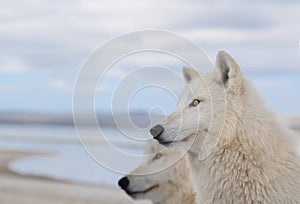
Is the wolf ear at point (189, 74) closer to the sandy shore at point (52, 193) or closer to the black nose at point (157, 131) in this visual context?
the black nose at point (157, 131)

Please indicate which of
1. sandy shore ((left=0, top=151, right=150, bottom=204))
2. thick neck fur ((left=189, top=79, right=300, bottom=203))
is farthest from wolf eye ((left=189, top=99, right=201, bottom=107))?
sandy shore ((left=0, top=151, right=150, bottom=204))

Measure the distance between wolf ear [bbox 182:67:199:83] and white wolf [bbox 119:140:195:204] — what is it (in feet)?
4.12

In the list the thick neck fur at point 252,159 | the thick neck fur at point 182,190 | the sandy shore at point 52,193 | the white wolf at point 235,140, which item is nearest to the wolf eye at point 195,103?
the white wolf at point 235,140

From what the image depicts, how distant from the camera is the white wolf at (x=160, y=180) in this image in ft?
24.1

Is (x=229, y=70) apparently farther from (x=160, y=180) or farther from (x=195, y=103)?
(x=160, y=180)

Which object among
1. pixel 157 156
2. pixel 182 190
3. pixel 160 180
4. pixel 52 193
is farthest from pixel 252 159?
pixel 52 193

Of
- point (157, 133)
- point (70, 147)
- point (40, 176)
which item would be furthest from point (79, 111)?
point (70, 147)

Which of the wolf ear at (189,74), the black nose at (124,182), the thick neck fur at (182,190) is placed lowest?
the thick neck fur at (182,190)

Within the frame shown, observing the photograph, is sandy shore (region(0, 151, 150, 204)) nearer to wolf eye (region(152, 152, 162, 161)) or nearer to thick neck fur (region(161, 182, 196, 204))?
wolf eye (region(152, 152, 162, 161))

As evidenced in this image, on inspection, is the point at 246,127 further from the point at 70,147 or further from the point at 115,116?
the point at 70,147

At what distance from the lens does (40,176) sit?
83.5 ft

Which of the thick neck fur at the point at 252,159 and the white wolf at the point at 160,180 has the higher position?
the white wolf at the point at 160,180

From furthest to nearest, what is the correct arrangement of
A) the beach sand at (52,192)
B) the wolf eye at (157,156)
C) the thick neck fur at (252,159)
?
the beach sand at (52,192)
the wolf eye at (157,156)
the thick neck fur at (252,159)

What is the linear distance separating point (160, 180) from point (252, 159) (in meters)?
2.01
